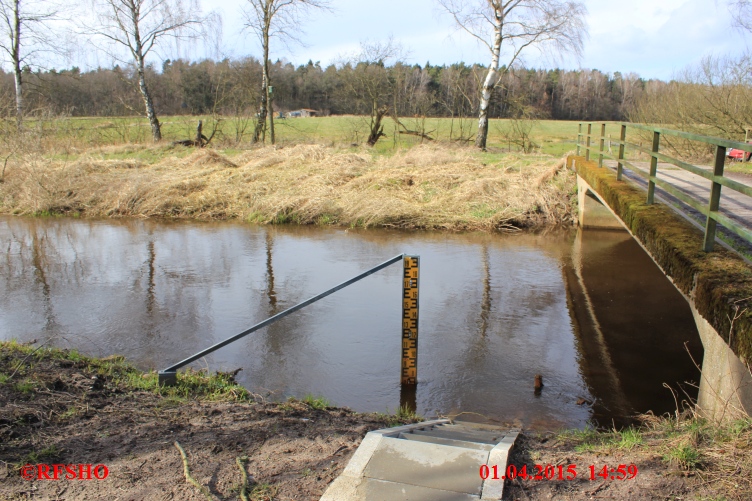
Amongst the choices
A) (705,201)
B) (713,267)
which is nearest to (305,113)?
(705,201)

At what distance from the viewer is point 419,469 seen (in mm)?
3273

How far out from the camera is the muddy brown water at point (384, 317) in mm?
6105

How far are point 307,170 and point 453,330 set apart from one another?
12.7m

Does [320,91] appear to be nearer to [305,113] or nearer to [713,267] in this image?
[305,113]

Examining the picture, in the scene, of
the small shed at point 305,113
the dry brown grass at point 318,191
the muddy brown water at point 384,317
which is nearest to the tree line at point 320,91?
the small shed at point 305,113

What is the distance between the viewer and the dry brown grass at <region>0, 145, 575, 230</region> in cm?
1548

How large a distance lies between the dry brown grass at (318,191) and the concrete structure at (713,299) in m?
8.75

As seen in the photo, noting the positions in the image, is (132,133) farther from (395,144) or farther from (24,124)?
(395,144)

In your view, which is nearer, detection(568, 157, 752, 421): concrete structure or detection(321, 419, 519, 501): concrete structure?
detection(321, 419, 519, 501): concrete structure

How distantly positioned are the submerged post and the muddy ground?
1126 millimetres

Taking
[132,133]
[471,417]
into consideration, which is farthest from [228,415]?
[132,133]

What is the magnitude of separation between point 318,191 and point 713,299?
531 inches

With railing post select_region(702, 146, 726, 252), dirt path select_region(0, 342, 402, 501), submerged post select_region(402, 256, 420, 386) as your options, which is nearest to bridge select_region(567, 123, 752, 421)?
railing post select_region(702, 146, 726, 252)

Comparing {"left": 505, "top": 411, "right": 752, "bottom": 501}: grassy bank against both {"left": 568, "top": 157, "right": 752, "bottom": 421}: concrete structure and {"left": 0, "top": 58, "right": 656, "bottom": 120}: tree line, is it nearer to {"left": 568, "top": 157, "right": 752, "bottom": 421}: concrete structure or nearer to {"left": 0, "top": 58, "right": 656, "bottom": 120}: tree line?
{"left": 568, "top": 157, "right": 752, "bottom": 421}: concrete structure
